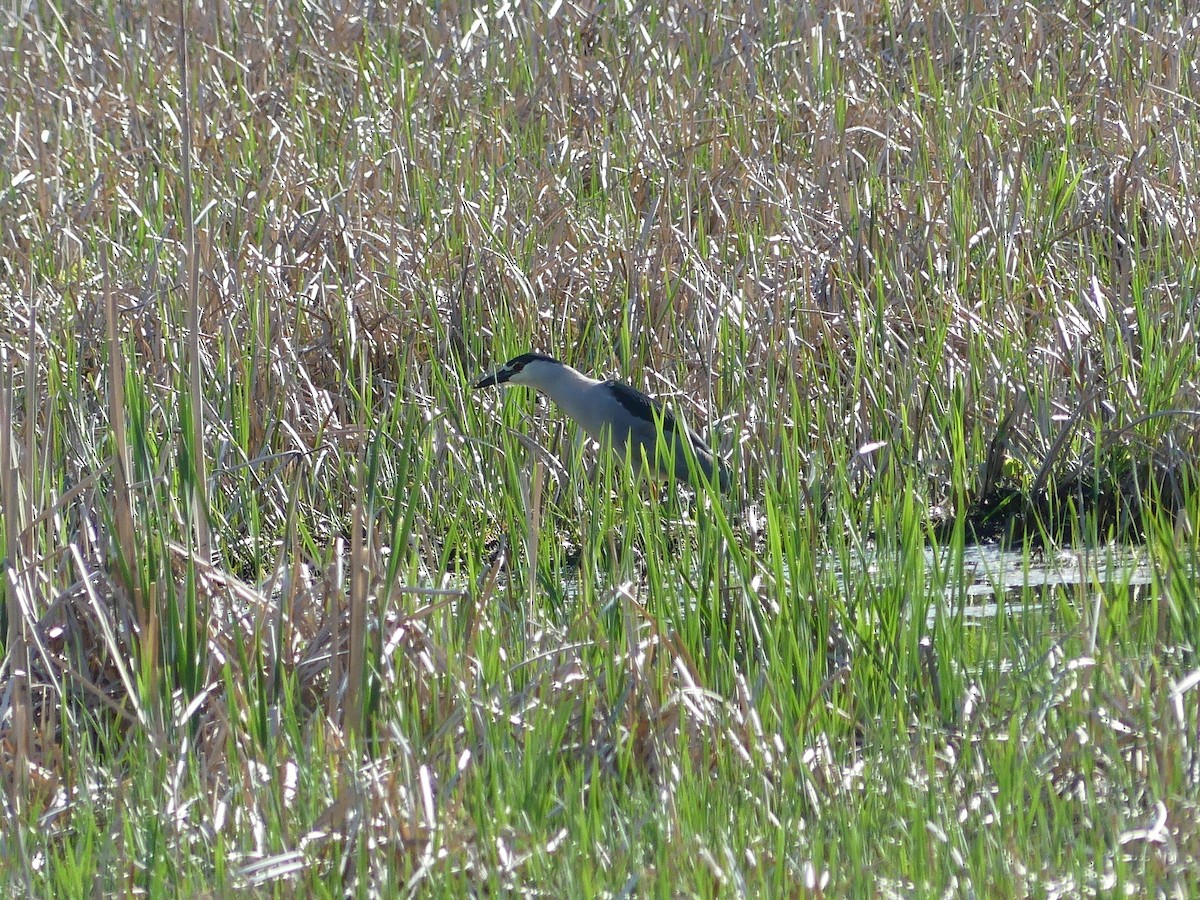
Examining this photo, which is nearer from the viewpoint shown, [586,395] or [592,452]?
[586,395]

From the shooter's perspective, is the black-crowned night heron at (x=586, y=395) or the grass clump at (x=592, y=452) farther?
the black-crowned night heron at (x=586, y=395)

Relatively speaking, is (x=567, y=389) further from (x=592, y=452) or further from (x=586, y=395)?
(x=592, y=452)

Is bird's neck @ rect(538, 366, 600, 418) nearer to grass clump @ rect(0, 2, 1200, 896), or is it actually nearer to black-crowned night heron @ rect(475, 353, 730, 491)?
black-crowned night heron @ rect(475, 353, 730, 491)

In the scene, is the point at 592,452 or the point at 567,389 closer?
the point at 567,389

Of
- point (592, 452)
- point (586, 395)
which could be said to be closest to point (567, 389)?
point (586, 395)

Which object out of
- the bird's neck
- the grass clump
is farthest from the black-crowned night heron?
the grass clump

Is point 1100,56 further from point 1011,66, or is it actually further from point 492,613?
point 492,613

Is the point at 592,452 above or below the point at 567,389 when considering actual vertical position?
below

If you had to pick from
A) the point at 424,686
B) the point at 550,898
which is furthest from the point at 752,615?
the point at 550,898

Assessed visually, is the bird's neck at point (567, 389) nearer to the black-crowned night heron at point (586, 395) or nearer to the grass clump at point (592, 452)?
the black-crowned night heron at point (586, 395)


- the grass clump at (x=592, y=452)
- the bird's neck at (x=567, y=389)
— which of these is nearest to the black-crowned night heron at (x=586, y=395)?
the bird's neck at (x=567, y=389)

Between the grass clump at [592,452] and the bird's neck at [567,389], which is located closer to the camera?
the grass clump at [592,452]

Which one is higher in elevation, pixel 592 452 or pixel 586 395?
pixel 586 395

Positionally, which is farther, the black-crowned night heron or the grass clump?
the black-crowned night heron
